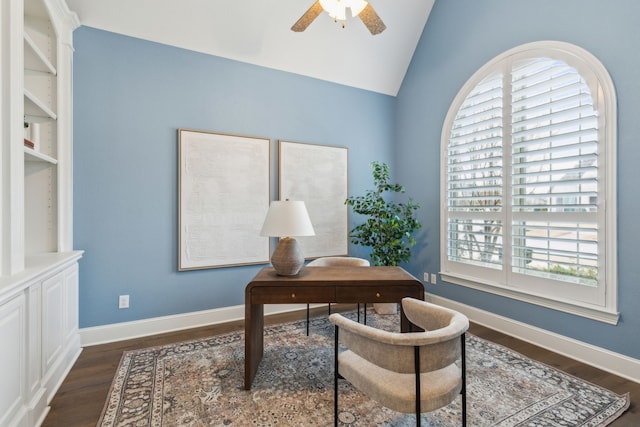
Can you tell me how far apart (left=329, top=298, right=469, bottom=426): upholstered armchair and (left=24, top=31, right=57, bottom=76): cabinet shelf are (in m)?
2.61

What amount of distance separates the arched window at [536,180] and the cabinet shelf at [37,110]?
3.70 metres

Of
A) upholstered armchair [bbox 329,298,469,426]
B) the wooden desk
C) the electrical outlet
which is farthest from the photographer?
the electrical outlet

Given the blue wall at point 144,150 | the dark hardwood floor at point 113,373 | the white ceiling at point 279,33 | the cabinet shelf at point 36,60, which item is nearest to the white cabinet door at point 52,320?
the dark hardwood floor at point 113,373

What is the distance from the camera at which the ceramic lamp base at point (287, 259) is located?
2.14 meters

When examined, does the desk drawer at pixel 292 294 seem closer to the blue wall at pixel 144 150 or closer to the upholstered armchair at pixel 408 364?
the upholstered armchair at pixel 408 364

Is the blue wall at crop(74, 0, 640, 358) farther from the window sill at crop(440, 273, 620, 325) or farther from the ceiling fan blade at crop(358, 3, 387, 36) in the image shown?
the ceiling fan blade at crop(358, 3, 387, 36)

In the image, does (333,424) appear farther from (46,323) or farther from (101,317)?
(101,317)

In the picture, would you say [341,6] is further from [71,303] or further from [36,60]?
[71,303]

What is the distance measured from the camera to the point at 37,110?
2.24 metres

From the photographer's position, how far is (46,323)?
190 centimetres

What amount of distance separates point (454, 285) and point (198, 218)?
114 inches

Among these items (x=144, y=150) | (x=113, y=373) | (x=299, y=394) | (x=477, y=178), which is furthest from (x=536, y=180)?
(x=113, y=373)

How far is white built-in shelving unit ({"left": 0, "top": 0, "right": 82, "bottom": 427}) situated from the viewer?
1533 millimetres

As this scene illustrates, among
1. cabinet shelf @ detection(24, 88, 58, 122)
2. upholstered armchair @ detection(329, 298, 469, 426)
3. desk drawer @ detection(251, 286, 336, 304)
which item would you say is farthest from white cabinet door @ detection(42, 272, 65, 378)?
upholstered armchair @ detection(329, 298, 469, 426)
